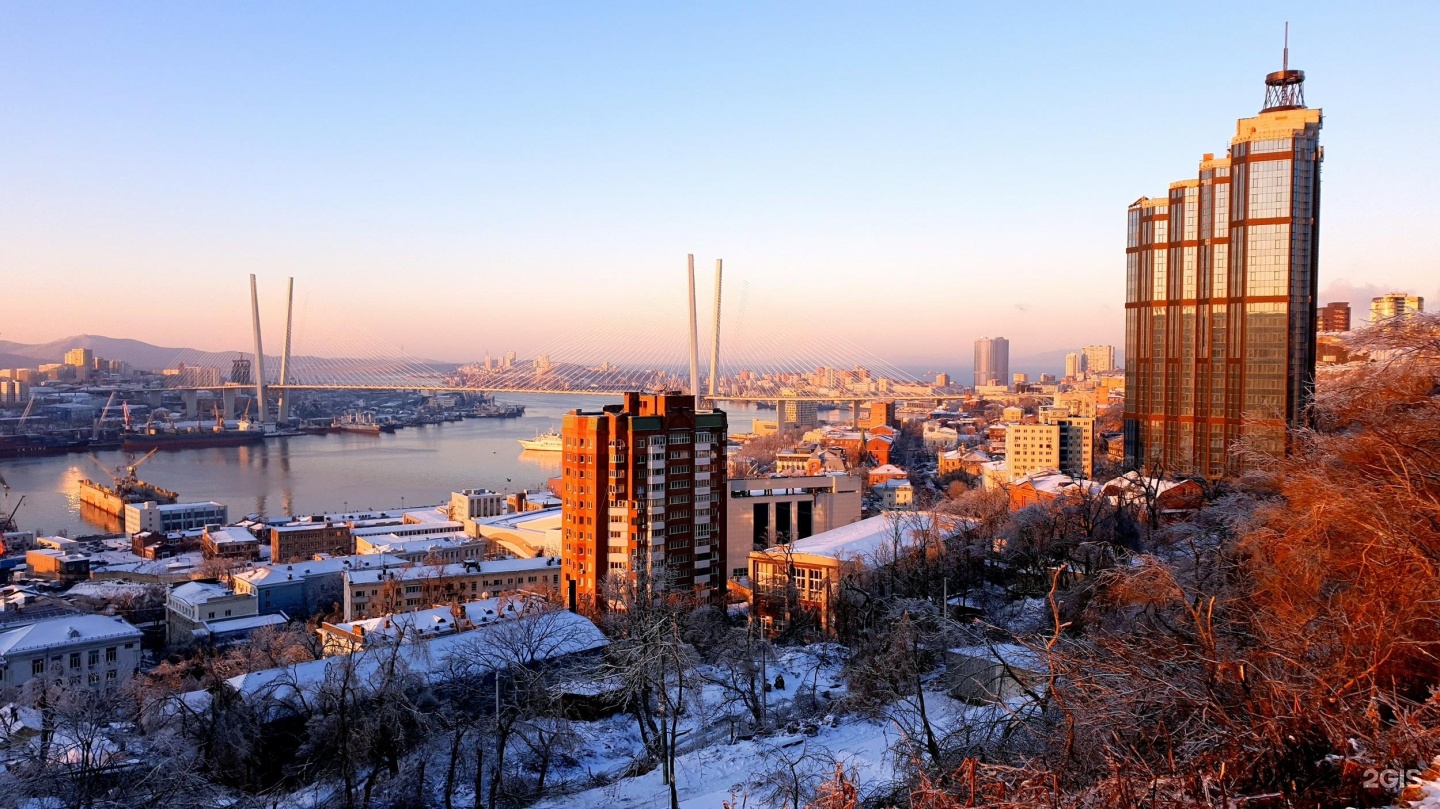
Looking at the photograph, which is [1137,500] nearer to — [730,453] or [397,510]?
[397,510]

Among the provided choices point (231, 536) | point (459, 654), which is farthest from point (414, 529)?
point (459, 654)

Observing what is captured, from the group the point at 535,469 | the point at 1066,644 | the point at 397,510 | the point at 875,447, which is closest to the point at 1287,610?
the point at 1066,644

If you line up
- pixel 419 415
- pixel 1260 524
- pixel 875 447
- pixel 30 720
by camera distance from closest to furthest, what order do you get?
1. pixel 1260 524
2. pixel 30 720
3. pixel 875 447
4. pixel 419 415

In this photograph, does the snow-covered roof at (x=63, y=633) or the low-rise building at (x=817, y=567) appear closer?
the snow-covered roof at (x=63, y=633)

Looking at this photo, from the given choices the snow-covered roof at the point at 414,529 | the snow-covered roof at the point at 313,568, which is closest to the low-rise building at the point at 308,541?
the snow-covered roof at the point at 414,529

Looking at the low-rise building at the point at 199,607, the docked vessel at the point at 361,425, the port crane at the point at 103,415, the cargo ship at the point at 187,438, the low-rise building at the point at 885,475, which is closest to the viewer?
the low-rise building at the point at 199,607

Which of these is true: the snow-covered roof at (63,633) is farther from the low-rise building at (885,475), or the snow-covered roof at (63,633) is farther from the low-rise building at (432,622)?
the low-rise building at (885,475)

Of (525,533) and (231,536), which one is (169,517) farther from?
(525,533)

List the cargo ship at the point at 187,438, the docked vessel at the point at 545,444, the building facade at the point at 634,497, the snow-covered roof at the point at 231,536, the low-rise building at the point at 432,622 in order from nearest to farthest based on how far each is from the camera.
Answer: the low-rise building at the point at 432,622, the building facade at the point at 634,497, the snow-covered roof at the point at 231,536, the cargo ship at the point at 187,438, the docked vessel at the point at 545,444
